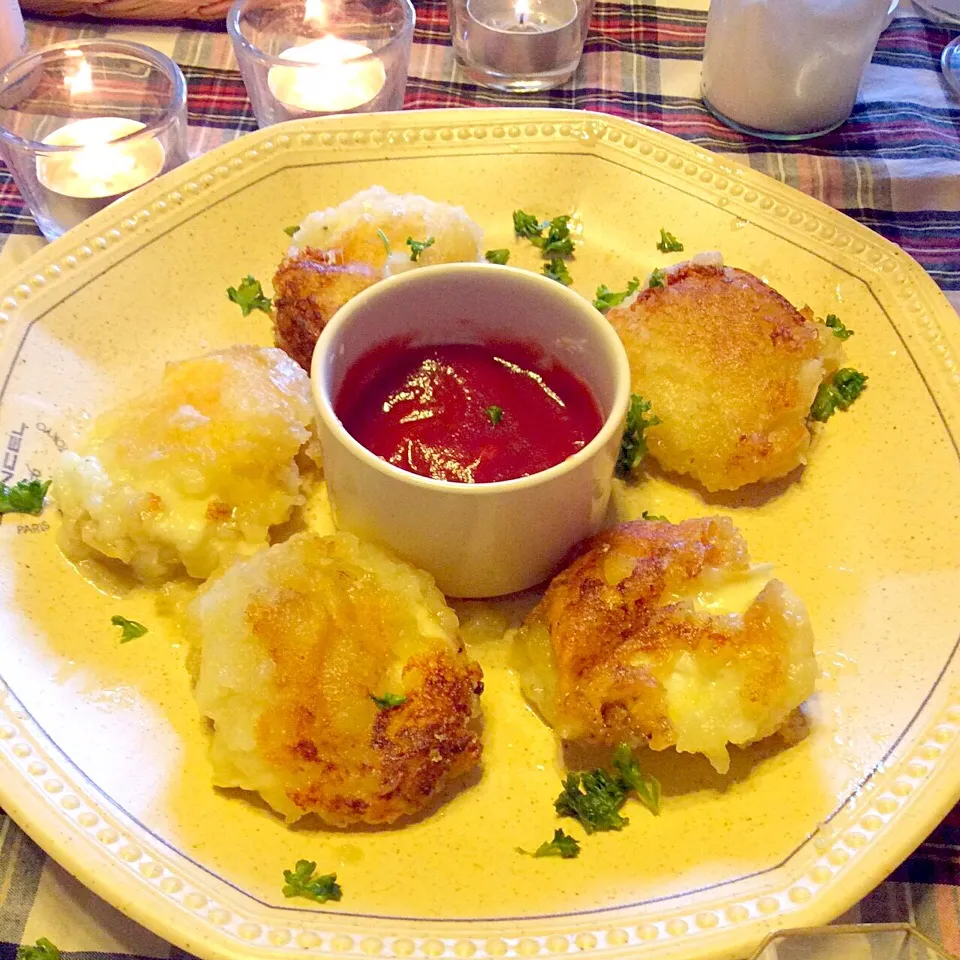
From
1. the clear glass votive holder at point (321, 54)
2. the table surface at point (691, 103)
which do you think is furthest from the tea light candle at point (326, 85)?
the table surface at point (691, 103)

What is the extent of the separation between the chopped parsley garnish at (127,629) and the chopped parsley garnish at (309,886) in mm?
787

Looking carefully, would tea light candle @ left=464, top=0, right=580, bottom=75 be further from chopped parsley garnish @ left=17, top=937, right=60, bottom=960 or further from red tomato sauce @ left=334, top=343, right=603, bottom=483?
chopped parsley garnish @ left=17, top=937, right=60, bottom=960

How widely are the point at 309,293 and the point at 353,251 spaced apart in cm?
24

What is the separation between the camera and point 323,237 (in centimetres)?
322

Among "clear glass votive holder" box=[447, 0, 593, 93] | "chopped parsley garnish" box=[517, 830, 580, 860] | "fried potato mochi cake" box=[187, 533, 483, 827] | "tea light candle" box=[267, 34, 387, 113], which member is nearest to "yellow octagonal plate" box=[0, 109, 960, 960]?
"chopped parsley garnish" box=[517, 830, 580, 860]

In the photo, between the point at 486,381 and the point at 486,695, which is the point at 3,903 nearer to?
the point at 486,695

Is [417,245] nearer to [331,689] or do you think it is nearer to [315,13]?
[331,689]

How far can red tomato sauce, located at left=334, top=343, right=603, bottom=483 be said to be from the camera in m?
2.54

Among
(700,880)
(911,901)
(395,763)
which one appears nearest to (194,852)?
(395,763)

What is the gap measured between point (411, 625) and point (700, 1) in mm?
4150

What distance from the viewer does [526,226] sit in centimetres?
359

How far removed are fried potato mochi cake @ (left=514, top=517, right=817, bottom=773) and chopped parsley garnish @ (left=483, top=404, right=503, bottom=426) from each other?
1.40ft

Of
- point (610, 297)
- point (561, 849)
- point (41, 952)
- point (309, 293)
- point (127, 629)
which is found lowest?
point (41, 952)

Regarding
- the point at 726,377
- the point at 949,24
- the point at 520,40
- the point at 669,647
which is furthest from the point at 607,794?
the point at 949,24
